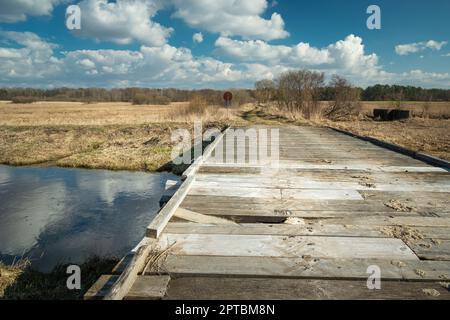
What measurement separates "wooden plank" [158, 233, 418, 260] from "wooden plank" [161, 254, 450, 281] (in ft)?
0.28

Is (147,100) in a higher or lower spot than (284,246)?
higher

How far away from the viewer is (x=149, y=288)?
2229mm

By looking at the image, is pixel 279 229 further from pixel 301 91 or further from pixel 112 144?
pixel 301 91

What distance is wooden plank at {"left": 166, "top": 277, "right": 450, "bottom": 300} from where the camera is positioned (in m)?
2.18

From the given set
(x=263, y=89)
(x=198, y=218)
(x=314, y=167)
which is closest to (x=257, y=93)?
(x=263, y=89)

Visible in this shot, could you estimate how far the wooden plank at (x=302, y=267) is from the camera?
2414mm

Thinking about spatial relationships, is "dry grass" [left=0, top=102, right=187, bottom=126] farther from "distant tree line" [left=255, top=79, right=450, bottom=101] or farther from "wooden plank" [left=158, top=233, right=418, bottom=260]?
"wooden plank" [left=158, top=233, right=418, bottom=260]

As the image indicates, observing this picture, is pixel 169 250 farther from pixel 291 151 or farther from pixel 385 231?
pixel 291 151

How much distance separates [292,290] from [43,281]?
366cm

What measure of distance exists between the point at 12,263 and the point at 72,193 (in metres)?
4.29

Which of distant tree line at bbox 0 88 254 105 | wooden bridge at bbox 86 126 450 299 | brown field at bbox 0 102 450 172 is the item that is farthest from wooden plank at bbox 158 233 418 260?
distant tree line at bbox 0 88 254 105
